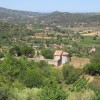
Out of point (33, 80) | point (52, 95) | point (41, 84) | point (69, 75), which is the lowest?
point (69, 75)

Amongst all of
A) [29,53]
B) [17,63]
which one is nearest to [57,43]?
[29,53]

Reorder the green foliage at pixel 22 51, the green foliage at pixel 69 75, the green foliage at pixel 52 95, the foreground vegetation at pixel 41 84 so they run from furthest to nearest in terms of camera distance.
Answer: the green foliage at pixel 22 51 → the green foliage at pixel 69 75 → the foreground vegetation at pixel 41 84 → the green foliage at pixel 52 95

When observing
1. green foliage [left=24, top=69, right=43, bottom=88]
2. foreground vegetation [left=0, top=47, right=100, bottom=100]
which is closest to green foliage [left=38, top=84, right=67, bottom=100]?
foreground vegetation [left=0, top=47, right=100, bottom=100]

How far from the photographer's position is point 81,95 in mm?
16203

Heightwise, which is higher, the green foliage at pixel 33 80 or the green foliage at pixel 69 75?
the green foliage at pixel 33 80

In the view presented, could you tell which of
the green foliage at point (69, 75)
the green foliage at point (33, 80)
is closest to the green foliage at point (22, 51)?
the green foliage at point (69, 75)

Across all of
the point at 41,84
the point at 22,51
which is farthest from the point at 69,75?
the point at 22,51

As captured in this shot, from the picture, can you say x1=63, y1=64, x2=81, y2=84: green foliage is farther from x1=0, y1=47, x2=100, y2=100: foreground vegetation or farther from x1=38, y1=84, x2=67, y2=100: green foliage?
x1=38, y1=84, x2=67, y2=100: green foliage

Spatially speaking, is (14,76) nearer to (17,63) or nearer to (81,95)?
(17,63)

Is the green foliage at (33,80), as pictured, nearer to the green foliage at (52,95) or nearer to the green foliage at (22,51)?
the green foliage at (52,95)

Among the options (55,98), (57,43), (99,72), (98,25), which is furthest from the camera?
(98,25)

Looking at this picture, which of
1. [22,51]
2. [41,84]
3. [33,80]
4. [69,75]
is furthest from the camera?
[22,51]

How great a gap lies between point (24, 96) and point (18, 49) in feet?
101

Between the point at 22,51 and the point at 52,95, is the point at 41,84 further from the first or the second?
the point at 22,51
